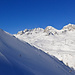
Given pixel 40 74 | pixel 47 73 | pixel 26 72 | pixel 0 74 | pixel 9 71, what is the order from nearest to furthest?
pixel 0 74, pixel 9 71, pixel 26 72, pixel 40 74, pixel 47 73

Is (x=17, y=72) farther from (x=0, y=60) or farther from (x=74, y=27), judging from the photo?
(x=74, y=27)

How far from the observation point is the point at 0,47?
18.5 feet

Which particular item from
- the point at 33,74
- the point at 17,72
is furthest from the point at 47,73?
the point at 17,72

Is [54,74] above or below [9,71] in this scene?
above

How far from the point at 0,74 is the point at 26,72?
1.33 metres

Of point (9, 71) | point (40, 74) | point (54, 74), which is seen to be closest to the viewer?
point (9, 71)

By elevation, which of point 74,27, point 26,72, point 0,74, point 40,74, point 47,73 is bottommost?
point 0,74

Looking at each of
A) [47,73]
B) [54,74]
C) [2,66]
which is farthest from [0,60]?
[54,74]

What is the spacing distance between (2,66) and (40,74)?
2.01 meters

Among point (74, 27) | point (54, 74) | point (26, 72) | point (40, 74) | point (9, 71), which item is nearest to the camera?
point (9, 71)

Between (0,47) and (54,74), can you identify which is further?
(54,74)

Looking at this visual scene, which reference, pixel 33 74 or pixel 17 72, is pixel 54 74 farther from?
pixel 17 72

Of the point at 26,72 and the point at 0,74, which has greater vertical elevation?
the point at 26,72

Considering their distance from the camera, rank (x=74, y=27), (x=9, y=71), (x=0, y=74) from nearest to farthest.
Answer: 1. (x=0, y=74)
2. (x=9, y=71)
3. (x=74, y=27)
